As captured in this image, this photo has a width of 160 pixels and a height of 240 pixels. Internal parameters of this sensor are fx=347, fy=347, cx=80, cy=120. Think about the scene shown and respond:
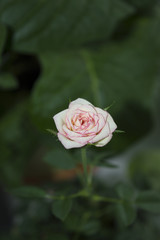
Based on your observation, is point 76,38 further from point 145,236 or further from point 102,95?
point 145,236

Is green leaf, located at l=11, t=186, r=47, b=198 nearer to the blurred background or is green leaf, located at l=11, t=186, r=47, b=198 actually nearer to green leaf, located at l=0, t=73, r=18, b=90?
the blurred background

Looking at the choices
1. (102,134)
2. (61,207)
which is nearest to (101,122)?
(102,134)

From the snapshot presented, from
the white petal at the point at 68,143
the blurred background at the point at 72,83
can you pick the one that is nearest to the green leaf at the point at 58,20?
the blurred background at the point at 72,83

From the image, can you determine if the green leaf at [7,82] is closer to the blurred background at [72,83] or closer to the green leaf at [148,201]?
the blurred background at [72,83]

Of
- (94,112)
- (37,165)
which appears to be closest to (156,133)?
(37,165)

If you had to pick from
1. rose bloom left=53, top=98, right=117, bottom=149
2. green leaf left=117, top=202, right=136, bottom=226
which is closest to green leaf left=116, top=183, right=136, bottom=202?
green leaf left=117, top=202, right=136, bottom=226
